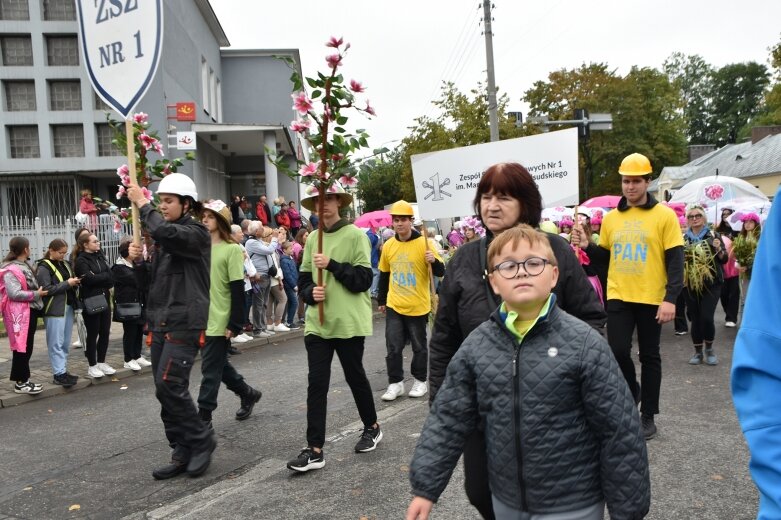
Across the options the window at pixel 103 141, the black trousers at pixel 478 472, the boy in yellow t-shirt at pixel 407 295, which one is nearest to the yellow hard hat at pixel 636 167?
the boy in yellow t-shirt at pixel 407 295

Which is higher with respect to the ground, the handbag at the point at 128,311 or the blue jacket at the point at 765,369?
the blue jacket at the point at 765,369

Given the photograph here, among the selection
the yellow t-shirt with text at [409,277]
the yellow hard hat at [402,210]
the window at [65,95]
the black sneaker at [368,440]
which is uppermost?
the window at [65,95]

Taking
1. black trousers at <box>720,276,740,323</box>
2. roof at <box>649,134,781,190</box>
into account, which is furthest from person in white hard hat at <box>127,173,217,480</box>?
roof at <box>649,134,781,190</box>

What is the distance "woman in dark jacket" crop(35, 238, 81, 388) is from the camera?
801 centimetres

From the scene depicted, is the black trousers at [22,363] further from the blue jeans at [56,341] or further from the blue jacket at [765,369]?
the blue jacket at [765,369]

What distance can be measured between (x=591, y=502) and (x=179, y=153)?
21272 mm

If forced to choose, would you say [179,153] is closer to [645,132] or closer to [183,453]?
[183,453]

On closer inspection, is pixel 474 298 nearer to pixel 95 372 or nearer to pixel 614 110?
pixel 95 372

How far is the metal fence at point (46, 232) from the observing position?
605 inches

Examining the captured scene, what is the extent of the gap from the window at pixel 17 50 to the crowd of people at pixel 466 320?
26949 mm

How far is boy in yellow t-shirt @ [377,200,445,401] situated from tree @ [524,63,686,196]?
3813 centimetres

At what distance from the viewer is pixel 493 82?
19375 millimetres

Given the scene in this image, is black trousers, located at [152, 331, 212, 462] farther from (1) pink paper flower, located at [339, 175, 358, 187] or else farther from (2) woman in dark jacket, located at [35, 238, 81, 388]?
(2) woman in dark jacket, located at [35, 238, 81, 388]

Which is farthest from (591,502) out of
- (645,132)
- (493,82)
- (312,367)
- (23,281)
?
(645,132)
